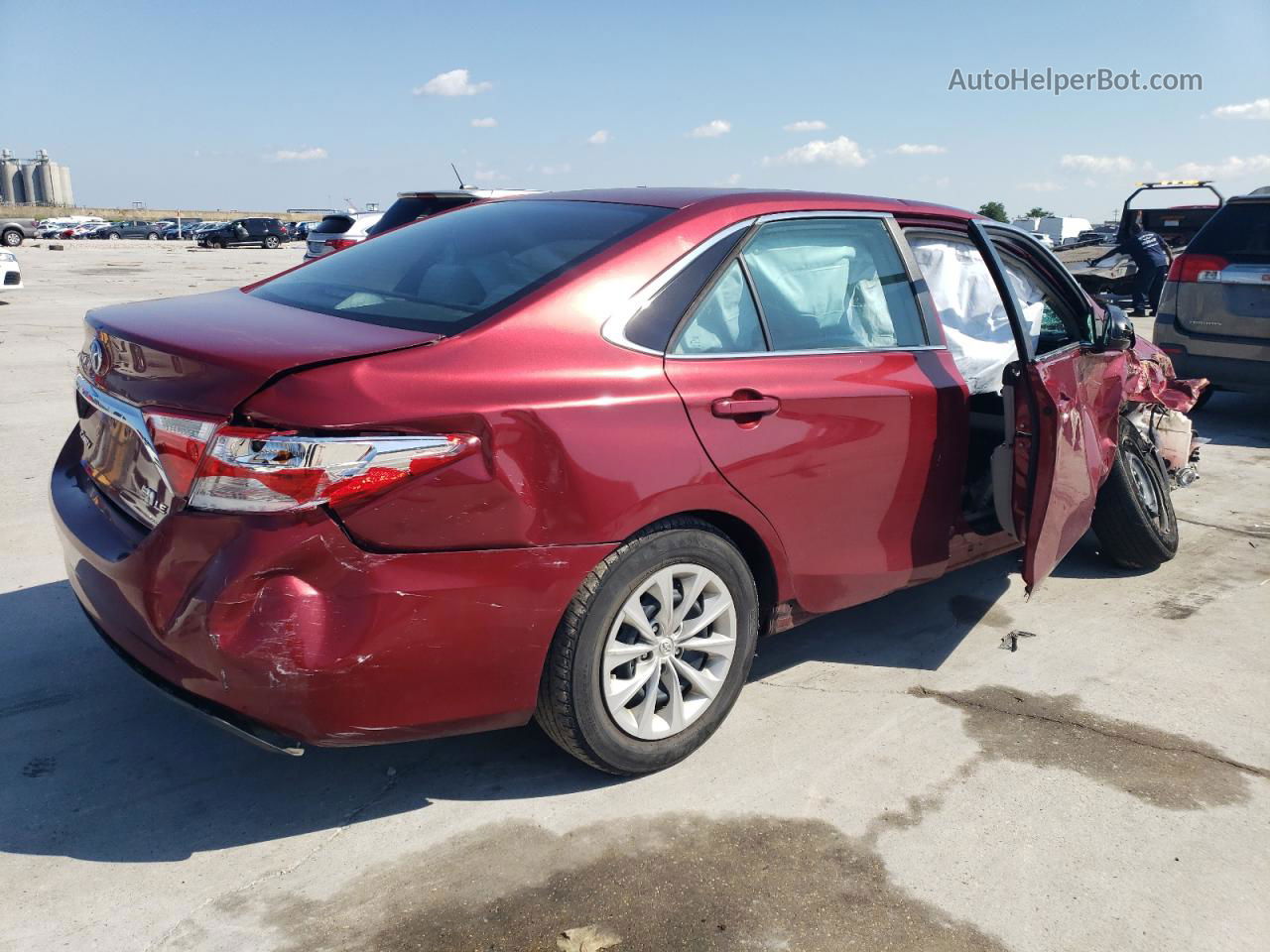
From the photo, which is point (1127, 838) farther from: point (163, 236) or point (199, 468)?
point (163, 236)

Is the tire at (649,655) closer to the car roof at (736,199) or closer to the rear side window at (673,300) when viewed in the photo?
the rear side window at (673,300)

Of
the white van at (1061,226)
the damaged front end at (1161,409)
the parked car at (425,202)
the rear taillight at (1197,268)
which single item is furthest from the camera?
the white van at (1061,226)

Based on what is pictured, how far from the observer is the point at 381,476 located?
8.14 feet

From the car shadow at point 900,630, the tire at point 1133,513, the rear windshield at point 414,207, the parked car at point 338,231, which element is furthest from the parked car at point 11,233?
the tire at point 1133,513

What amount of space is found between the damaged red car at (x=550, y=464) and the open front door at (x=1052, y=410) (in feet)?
0.07

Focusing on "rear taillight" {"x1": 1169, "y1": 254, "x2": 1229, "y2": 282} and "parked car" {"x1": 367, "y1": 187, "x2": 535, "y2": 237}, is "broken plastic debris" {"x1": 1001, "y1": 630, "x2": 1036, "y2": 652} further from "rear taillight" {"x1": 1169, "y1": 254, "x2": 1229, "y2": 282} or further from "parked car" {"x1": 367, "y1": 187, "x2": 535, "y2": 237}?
"parked car" {"x1": 367, "y1": 187, "x2": 535, "y2": 237}

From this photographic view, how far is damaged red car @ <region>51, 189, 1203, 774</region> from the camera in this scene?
8.16 feet

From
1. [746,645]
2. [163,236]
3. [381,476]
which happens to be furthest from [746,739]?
[163,236]

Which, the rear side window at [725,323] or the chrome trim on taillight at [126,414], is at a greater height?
the rear side window at [725,323]

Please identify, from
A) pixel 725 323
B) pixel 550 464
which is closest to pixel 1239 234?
pixel 725 323

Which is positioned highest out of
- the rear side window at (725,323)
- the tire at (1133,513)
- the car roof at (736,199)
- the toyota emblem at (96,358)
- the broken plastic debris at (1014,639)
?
the car roof at (736,199)

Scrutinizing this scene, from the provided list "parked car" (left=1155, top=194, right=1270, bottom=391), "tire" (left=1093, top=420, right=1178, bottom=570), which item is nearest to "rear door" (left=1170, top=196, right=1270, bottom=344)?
"parked car" (left=1155, top=194, right=1270, bottom=391)

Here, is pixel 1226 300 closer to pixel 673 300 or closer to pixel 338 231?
pixel 673 300

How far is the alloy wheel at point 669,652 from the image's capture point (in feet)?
9.75
